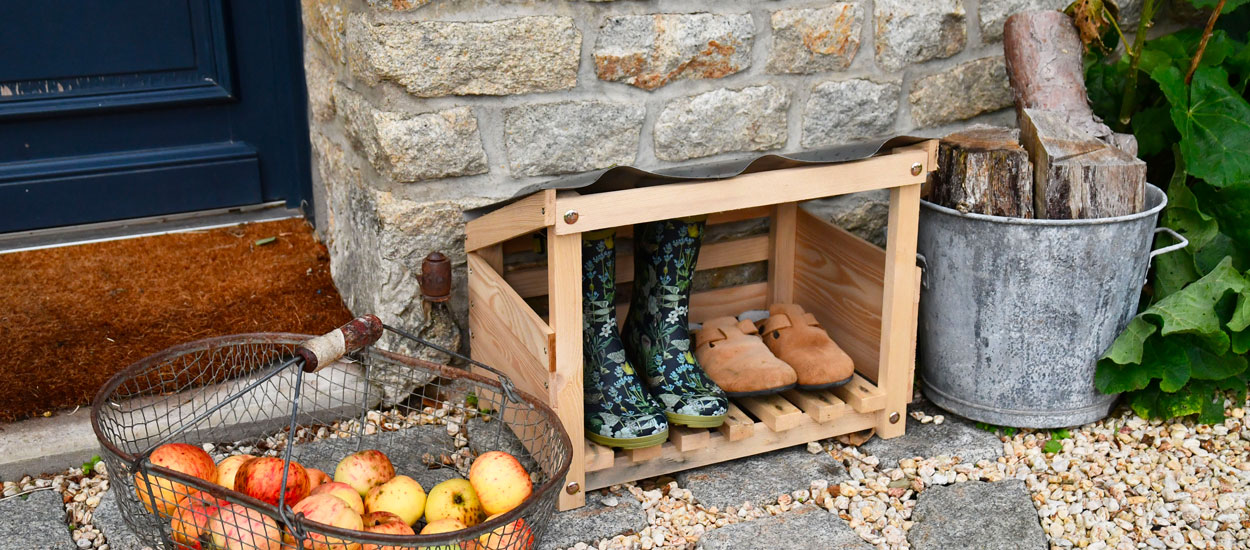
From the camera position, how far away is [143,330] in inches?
101

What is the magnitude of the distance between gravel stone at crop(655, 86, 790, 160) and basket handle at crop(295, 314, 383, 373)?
2.98 ft

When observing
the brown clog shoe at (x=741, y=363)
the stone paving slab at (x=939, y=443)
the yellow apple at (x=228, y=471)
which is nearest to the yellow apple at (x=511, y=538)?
the yellow apple at (x=228, y=471)

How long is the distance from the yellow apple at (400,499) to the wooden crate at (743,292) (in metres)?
0.32

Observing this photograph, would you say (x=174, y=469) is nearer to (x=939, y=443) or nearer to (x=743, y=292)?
(x=743, y=292)

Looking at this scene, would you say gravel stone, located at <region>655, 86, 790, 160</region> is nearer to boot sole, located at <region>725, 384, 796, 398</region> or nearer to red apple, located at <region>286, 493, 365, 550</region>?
boot sole, located at <region>725, 384, 796, 398</region>

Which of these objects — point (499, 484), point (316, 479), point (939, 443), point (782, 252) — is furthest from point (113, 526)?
point (939, 443)

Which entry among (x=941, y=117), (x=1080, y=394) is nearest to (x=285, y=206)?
(x=941, y=117)

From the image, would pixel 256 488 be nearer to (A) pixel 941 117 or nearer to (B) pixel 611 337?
(B) pixel 611 337

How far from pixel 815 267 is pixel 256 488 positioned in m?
1.44

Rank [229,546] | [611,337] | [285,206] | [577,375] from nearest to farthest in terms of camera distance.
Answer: [229,546]
[577,375]
[611,337]
[285,206]

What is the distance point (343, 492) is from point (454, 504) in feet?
0.63

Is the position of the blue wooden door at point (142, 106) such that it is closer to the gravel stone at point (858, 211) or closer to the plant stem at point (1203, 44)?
the gravel stone at point (858, 211)

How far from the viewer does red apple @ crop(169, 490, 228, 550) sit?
1794 mm

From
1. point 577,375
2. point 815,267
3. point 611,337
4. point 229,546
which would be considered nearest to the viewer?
point 229,546
